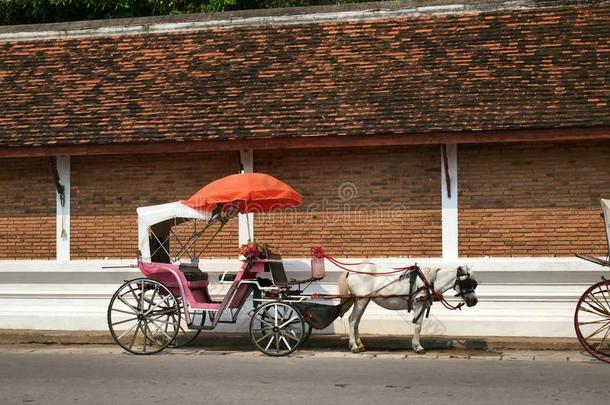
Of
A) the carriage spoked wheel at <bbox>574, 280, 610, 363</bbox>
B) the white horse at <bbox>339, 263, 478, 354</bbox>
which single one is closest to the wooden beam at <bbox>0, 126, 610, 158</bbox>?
the white horse at <bbox>339, 263, 478, 354</bbox>

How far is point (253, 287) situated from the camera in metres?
13.1

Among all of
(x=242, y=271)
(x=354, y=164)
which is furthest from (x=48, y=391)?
(x=354, y=164)

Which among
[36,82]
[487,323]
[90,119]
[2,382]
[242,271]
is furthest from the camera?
[36,82]

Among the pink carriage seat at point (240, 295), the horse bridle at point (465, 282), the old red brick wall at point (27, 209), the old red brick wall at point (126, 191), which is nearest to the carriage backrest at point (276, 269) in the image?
the pink carriage seat at point (240, 295)

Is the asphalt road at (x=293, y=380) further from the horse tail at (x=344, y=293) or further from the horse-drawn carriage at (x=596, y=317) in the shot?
the horse tail at (x=344, y=293)

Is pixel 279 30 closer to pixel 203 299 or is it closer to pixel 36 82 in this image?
pixel 36 82

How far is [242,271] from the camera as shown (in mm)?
12953

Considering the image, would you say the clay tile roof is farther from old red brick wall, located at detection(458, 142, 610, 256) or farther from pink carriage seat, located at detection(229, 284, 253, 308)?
pink carriage seat, located at detection(229, 284, 253, 308)

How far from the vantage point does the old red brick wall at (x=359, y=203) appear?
47.5 feet

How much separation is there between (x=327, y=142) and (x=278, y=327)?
10.4 ft

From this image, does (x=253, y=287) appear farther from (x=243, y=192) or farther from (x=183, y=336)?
(x=183, y=336)

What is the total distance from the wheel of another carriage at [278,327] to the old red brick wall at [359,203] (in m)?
2.15

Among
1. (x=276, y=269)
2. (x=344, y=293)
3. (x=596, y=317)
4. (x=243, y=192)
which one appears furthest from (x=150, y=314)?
(x=596, y=317)

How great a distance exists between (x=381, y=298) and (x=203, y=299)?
8.53 ft
